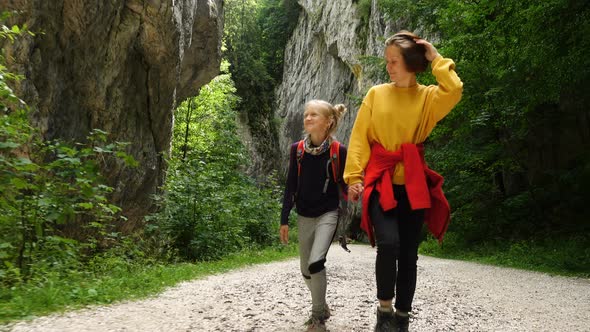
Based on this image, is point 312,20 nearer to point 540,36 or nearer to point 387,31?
point 387,31

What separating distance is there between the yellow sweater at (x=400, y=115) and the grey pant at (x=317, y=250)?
620mm

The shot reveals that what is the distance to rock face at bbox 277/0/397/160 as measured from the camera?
27.8m

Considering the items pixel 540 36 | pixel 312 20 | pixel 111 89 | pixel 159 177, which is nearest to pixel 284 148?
pixel 312 20

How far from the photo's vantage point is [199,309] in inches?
153

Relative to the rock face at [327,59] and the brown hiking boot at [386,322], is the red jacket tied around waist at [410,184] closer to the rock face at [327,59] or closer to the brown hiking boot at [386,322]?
the brown hiking boot at [386,322]

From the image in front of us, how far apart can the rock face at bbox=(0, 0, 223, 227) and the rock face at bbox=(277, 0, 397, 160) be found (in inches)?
535

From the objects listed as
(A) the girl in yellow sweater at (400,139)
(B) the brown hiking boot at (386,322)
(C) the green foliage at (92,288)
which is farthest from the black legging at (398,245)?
(C) the green foliage at (92,288)

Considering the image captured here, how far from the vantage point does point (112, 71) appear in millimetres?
11172

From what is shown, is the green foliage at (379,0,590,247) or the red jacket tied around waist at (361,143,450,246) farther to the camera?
the green foliage at (379,0,590,247)

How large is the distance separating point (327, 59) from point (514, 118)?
23779mm

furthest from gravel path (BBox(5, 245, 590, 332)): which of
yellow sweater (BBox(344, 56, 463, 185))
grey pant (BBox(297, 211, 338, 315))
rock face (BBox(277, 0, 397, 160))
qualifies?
rock face (BBox(277, 0, 397, 160))

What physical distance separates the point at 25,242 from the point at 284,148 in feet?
107

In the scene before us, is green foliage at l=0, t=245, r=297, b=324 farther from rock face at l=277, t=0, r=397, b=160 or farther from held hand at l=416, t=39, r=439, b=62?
rock face at l=277, t=0, r=397, b=160

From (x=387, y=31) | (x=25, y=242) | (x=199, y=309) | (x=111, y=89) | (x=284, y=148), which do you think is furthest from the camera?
(x=284, y=148)
